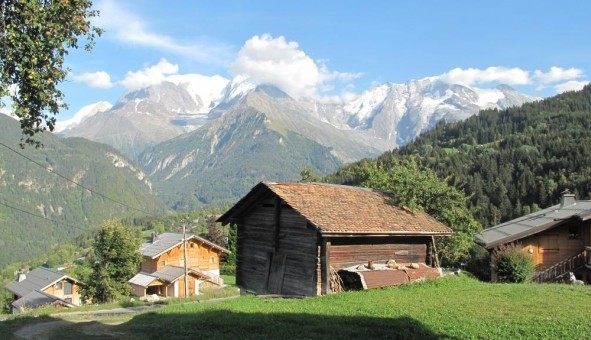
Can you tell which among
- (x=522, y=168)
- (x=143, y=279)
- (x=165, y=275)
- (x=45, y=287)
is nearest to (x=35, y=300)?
(x=45, y=287)

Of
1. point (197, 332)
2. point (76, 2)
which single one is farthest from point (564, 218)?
point (76, 2)

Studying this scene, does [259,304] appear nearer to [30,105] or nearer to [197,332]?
[197,332]

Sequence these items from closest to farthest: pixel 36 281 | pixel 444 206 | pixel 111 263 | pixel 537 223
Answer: pixel 444 206 < pixel 537 223 < pixel 111 263 < pixel 36 281

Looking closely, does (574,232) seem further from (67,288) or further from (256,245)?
(67,288)

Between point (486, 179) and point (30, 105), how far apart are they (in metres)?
147

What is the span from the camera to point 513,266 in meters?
32.8

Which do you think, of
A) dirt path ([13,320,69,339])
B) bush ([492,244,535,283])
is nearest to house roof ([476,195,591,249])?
bush ([492,244,535,283])

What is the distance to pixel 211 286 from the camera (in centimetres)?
6812

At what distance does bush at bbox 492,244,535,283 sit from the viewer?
32.7 meters

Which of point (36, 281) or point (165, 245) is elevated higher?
point (165, 245)

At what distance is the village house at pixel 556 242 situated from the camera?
3647 cm

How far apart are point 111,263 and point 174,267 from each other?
16.7m

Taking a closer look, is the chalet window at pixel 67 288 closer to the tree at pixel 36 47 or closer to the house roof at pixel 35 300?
the house roof at pixel 35 300

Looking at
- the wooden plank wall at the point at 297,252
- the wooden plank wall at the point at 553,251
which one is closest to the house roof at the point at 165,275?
the wooden plank wall at the point at 297,252
